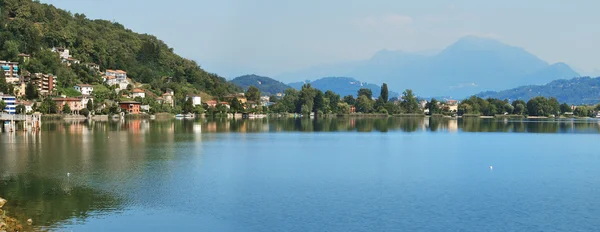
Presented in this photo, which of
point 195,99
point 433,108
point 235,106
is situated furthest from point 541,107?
point 195,99

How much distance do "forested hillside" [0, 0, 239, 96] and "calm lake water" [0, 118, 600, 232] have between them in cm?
5164

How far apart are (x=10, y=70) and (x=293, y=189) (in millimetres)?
63016

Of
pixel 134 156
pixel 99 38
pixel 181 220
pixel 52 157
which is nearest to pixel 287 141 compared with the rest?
pixel 134 156

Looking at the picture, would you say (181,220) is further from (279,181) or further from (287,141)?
(287,141)

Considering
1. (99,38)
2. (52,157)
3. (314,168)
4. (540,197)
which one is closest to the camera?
(540,197)

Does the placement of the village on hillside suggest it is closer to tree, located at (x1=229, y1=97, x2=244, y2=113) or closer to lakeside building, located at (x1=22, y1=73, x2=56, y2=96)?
lakeside building, located at (x1=22, y1=73, x2=56, y2=96)

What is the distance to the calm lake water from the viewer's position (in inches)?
617

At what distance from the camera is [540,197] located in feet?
63.9

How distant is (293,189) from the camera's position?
20.5m

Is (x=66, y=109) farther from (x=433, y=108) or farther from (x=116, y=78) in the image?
(x=433, y=108)

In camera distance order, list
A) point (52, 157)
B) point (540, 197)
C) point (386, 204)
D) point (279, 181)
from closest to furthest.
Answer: point (386, 204)
point (540, 197)
point (279, 181)
point (52, 157)

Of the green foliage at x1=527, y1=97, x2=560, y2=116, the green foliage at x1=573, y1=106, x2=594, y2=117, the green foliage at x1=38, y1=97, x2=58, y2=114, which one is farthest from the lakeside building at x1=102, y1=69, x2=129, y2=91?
the green foliage at x1=573, y1=106, x2=594, y2=117

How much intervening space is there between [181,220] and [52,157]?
1526 cm

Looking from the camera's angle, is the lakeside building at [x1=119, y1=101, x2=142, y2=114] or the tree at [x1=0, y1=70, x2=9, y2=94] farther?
the lakeside building at [x1=119, y1=101, x2=142, y2=114]
